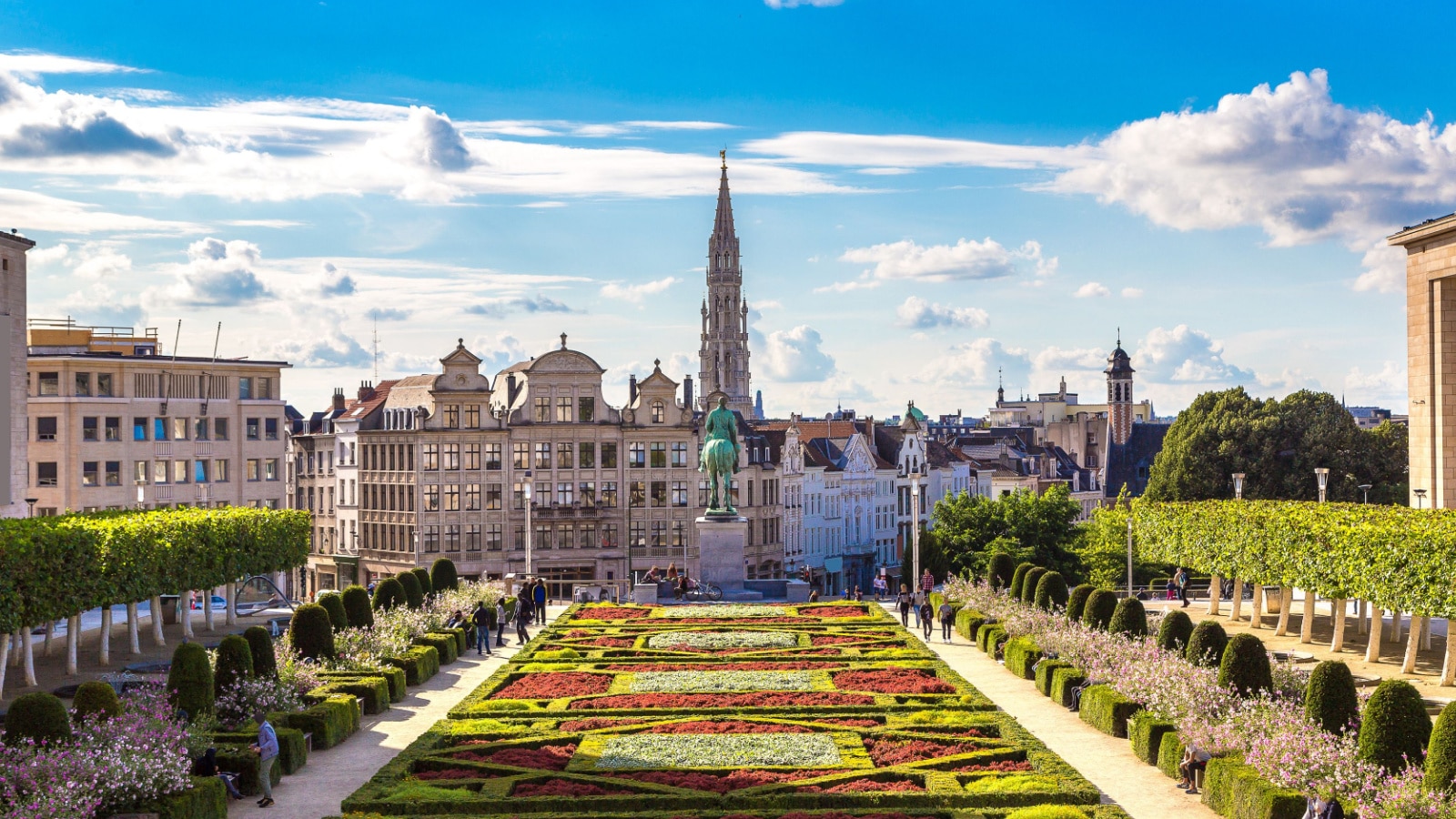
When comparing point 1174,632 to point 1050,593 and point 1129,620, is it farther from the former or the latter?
point 1050,593

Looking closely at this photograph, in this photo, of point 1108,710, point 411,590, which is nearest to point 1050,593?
point 1108,710

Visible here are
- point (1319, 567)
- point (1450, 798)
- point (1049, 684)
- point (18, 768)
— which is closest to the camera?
point (1450, 798)

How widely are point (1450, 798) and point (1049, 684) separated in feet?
56.3

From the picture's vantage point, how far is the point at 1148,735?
31344 mm

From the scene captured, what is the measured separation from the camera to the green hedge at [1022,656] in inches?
1714

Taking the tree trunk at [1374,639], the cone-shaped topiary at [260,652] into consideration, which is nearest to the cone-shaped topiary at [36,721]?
the cone-shaped topiary at [260,652]

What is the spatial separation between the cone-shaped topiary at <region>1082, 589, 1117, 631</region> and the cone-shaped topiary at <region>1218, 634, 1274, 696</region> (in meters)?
12.7

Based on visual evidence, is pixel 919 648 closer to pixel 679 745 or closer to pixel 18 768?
pixel 679 745

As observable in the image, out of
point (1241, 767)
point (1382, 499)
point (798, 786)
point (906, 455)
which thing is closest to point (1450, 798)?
point (1241, 767)

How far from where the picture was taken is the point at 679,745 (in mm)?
32562

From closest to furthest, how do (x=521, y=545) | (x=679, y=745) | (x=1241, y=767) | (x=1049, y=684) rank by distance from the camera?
(x=1241, y=767), (x=679, y=745), (x=1049, y=684), (x=521, y=545)

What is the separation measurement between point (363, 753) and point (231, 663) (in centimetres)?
341

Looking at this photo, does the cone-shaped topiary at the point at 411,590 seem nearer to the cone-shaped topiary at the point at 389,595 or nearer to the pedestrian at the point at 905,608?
the cone-shaped topiary at the point at 389,595

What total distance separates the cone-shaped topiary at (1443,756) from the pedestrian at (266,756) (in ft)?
62.8
